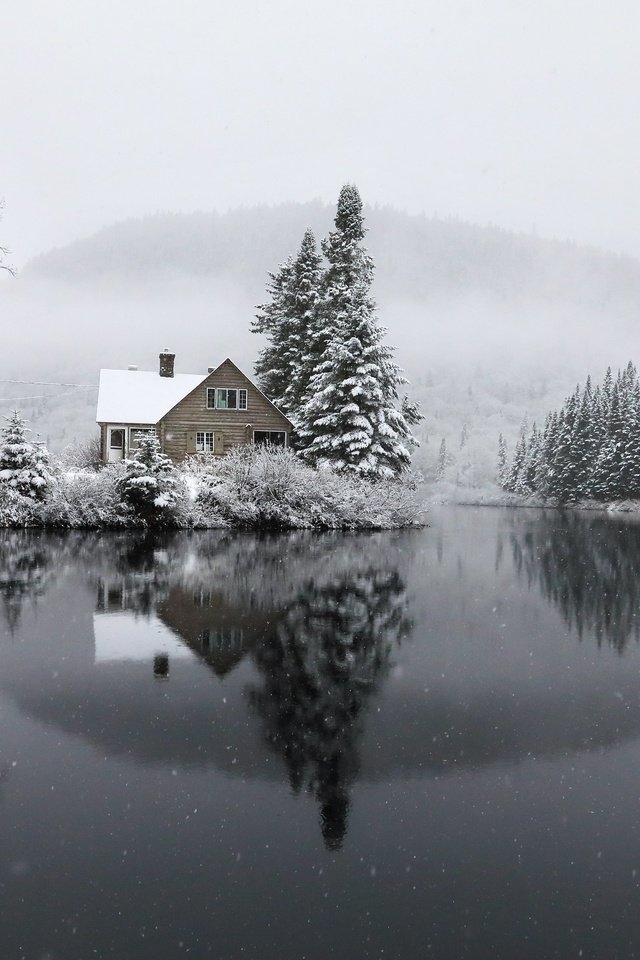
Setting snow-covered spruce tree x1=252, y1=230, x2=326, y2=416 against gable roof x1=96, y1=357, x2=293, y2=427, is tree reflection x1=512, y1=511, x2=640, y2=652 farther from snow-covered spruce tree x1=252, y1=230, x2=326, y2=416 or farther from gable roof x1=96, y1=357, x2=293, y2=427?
gable roof x1=96, y1=357, x2=293, y2=427

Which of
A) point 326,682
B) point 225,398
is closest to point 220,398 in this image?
point 225,398

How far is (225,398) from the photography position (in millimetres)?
41719

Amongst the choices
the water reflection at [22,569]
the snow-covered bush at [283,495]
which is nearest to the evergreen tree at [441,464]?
the snow-covered bush at [283,495]

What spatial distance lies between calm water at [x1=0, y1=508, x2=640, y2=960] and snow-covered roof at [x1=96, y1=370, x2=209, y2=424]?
3137 cm

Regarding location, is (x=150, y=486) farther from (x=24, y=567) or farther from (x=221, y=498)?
(x=24, y=567)

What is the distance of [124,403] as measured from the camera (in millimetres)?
42688

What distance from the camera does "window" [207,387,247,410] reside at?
136 ft

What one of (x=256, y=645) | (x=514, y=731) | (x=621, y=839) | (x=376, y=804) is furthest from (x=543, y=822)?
(x=256, y=645)

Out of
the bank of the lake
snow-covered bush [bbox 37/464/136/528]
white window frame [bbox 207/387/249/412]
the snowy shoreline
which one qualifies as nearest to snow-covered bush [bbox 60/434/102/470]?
white window frame [bbox 207/387/249/412]

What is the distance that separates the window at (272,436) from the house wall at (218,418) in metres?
0.33

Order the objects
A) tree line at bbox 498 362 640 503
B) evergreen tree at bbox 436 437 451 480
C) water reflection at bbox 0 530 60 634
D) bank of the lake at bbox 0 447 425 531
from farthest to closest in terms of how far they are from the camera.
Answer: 1. evergreen tree at bbox 436 437 451 480
2. tree line at bbox 498 362 640 503
3. bank of the lake at bbox 0 447 425 531
4. water reflection at bbox 0 530 60 634

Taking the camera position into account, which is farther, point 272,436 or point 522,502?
point 522,502

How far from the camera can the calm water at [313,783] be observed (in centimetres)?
379

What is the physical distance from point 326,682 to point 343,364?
27410mm
